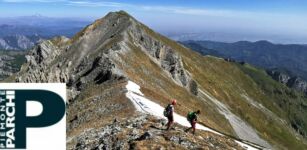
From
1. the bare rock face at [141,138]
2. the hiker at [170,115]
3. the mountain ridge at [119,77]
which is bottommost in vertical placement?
the mountain ridge at [119,77]

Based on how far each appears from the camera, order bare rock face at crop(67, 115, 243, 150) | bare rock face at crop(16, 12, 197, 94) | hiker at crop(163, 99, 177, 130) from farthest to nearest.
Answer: bare rock face at crop(16, 12, 197, 94) → hiker at crop(163, 99, 177, 130) → bare rock face at crop(67, 115, 243, 150)

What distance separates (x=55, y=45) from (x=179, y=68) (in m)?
58.2

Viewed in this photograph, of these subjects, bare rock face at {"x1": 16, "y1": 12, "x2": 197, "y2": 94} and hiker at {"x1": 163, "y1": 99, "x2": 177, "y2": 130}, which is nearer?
hiker at {"x1": 163, "y1": 99, "x2": 177, "y2": 130}

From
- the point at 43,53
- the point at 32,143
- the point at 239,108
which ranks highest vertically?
the point at 32,143

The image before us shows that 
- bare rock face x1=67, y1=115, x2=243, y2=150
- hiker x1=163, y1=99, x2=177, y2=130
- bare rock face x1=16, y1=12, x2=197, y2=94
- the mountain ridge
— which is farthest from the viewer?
bare rock face x1=16, y1=12, x2=197, y2=94

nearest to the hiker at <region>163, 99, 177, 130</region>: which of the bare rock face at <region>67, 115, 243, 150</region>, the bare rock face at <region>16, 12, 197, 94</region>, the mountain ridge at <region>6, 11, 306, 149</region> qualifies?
the bare rock face at <region>67, 115, 243, 150</region>

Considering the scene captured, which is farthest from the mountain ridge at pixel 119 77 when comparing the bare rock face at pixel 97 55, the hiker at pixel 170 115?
the hiker at pixel 170 115

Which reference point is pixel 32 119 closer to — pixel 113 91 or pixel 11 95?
pixel 11 95

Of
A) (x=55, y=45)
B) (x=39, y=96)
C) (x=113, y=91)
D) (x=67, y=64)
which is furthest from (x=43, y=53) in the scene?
(x=39, y=96)

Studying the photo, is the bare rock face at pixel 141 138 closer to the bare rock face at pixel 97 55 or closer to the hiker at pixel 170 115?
the hiker at pixel 170 115

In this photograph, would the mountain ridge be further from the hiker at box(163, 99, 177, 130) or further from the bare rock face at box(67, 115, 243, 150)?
the hiker at box(163, 99, 177, 130)

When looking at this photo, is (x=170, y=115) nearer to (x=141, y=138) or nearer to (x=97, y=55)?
(x=141, y=138)

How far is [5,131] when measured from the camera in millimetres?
25500

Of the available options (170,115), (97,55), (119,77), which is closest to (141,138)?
(170,115)
